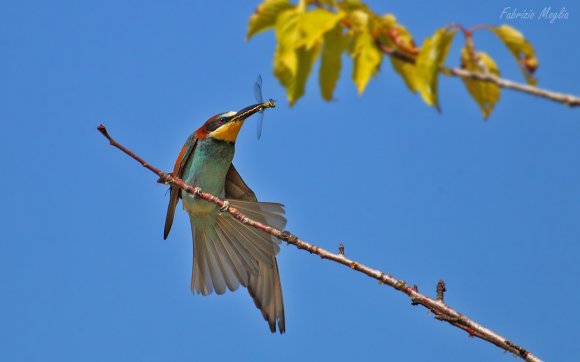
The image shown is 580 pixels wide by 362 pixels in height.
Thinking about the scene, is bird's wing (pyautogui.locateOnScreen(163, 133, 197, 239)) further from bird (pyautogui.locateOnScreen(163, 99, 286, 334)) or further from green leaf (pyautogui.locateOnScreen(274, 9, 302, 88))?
green leaf (pyautogui.locateOnScreen(274, 9, 302, 88))

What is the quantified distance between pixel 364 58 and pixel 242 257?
4.33m

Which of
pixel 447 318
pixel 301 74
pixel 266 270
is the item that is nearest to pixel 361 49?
pixel 301 74

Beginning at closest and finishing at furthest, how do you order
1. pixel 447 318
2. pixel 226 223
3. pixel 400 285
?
pixel 447 318
pixel 400 285
pixel 226 223

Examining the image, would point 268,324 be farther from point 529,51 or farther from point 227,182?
point 529,51

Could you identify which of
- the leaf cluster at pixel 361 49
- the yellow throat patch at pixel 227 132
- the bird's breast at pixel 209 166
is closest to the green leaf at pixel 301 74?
the leaf cluster at pixel 361 49

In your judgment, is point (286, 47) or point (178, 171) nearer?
point (286, 47)

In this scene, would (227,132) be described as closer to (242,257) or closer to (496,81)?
(242,257)

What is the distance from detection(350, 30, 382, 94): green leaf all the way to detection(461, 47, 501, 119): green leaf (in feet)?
0.62

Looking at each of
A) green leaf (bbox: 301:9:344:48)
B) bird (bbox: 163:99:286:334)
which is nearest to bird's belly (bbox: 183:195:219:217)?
bird (bbox: 163:99:286:334)

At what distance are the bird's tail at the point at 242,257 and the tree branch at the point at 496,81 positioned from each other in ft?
12.3

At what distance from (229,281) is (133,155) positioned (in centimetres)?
261

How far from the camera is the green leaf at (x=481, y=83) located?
1.74 m

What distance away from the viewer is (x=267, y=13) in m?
1.80

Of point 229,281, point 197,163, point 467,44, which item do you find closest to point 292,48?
point 467,44
